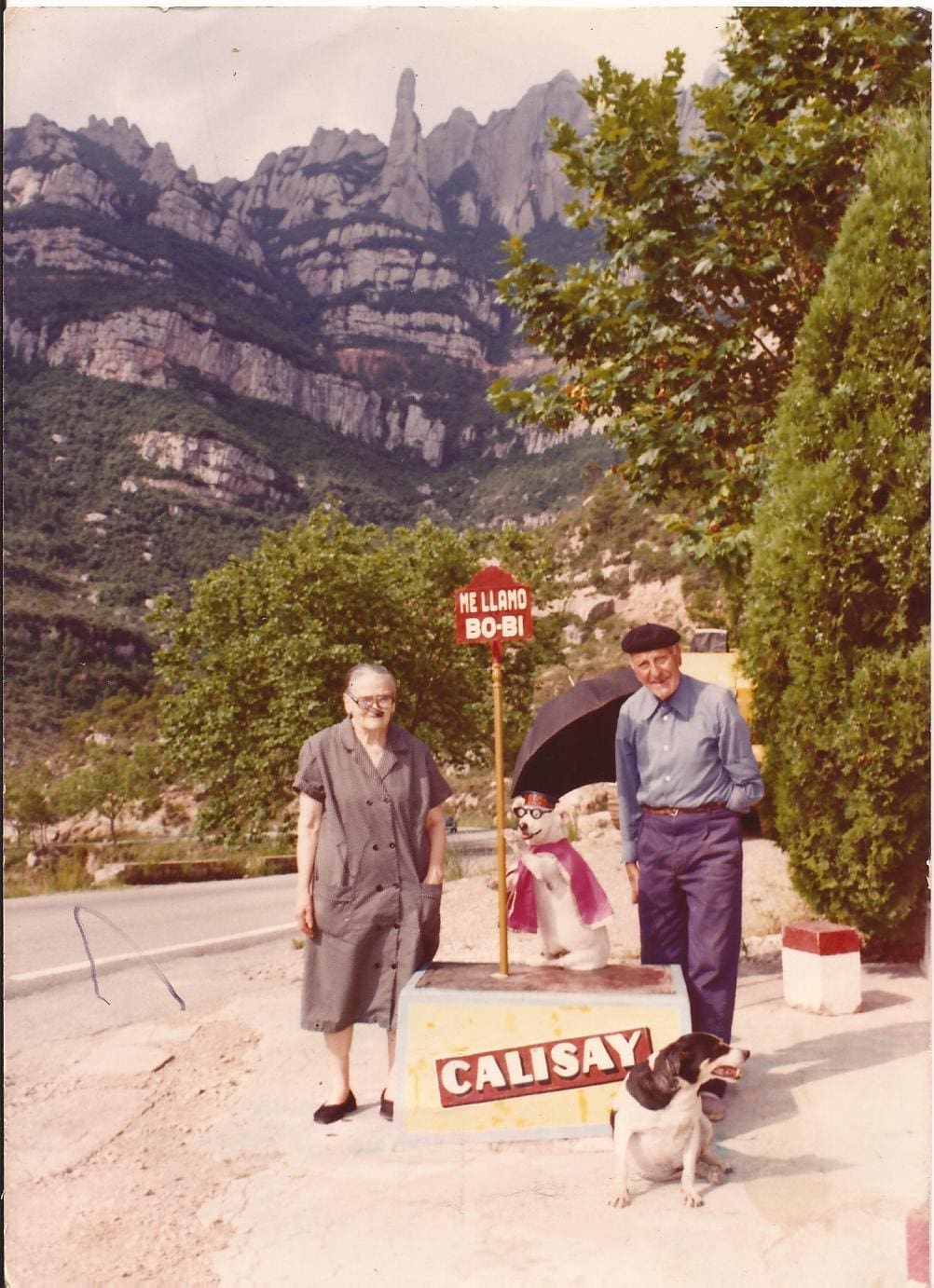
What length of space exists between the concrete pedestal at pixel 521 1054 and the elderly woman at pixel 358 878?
32 centimetres

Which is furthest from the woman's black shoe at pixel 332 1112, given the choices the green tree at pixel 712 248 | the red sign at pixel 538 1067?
the green tree at pixel 712 248

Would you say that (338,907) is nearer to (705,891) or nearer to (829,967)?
(705,891)

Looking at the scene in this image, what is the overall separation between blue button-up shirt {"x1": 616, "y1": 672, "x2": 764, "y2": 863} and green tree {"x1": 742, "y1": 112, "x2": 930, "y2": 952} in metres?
1.32

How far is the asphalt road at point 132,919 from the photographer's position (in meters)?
7.55

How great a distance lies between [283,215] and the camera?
8664 mm

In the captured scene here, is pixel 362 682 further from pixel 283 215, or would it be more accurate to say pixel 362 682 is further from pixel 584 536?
pixel 584 536

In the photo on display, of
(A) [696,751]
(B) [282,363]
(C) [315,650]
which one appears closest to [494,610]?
(A) [696,751]

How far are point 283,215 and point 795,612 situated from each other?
6.11 m

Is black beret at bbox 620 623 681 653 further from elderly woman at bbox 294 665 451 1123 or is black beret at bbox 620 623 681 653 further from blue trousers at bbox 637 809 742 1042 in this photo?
elderly woman at bbox 294 665 451 1123

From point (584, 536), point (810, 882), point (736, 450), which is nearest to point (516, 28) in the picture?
point (736, 450)

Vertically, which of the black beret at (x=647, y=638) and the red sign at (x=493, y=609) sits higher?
the red sign at (x=493, y=609)

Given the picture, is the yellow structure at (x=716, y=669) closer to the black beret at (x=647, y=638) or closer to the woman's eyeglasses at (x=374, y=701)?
the black beret at (x=647, y=638)

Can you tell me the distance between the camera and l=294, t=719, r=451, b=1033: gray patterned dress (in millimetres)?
4238

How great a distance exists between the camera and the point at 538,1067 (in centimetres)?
395
